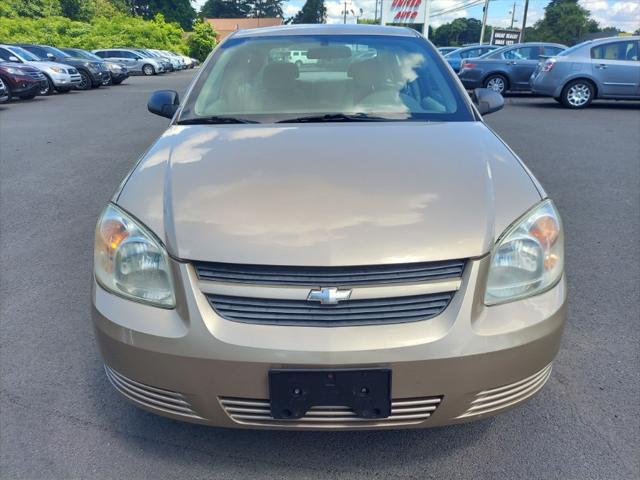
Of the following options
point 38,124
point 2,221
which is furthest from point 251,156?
point 38,124

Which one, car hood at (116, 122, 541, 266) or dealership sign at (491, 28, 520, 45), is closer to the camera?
car hood at (116, 122, 541, 266)

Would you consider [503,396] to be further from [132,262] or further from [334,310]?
[132,262]

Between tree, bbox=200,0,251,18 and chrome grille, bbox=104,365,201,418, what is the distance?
111 meters

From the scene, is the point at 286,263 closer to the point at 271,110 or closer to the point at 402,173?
the point at 402,173

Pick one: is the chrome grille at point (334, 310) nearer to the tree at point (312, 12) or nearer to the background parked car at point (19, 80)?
the background parked car at point (19, 80)

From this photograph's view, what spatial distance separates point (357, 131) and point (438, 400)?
1.24 m

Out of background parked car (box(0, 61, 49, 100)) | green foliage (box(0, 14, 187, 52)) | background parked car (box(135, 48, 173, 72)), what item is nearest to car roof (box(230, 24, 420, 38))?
background parked car (box(0, 61, 49, 100))

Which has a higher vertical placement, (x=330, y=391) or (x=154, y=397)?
(x=330, y=391)

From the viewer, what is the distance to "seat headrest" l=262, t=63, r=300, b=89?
2801 mm

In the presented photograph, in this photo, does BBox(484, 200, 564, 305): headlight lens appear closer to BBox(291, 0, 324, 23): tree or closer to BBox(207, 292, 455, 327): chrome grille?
BBox(207, 292, 455, 327): chrome grille

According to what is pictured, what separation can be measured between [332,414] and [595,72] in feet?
39.5

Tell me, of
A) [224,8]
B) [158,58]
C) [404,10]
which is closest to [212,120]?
[404,10]

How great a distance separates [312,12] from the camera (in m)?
105

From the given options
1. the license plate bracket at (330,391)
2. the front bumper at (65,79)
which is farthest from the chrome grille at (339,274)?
the front bumper at (65,79)
